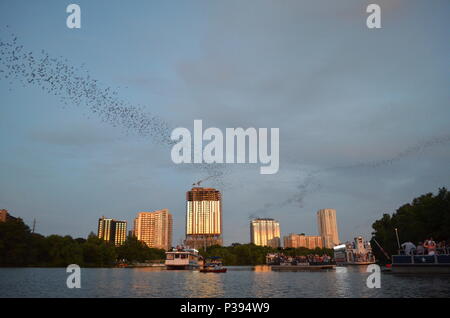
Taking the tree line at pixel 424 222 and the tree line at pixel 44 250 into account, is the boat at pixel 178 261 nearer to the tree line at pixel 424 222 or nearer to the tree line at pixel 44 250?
the tree line at pixel 44 250

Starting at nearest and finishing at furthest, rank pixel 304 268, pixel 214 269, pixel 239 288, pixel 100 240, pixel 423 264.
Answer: pixel 239 288 < pixel 423 264 < pixel 214 269 < pixel 304 268 < pixel 100 240

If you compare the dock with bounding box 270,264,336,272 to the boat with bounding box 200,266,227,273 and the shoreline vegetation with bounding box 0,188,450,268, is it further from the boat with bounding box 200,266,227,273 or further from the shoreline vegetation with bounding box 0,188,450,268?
the shoreline vegetation with bounding box 0,188,450,268

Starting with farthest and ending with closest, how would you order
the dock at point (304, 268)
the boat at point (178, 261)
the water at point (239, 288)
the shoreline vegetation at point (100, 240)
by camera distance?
the boat at point (178, 261) < the dock at point (304, 268) < the shoreline vegetation at point (100, 240) < the water at point (239, 288)

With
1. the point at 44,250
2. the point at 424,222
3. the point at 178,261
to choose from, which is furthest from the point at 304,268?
the point at 44,250

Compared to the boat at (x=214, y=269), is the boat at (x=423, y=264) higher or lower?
higher

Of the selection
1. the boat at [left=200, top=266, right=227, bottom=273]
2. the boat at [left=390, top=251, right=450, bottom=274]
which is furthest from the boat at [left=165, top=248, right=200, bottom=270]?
the boat at [left=390, top=251, right=450, bottom=274]

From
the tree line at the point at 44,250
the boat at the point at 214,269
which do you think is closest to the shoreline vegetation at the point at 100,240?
the tree line at the point at 44,250

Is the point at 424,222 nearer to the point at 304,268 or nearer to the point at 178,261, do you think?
the point at 304,268
